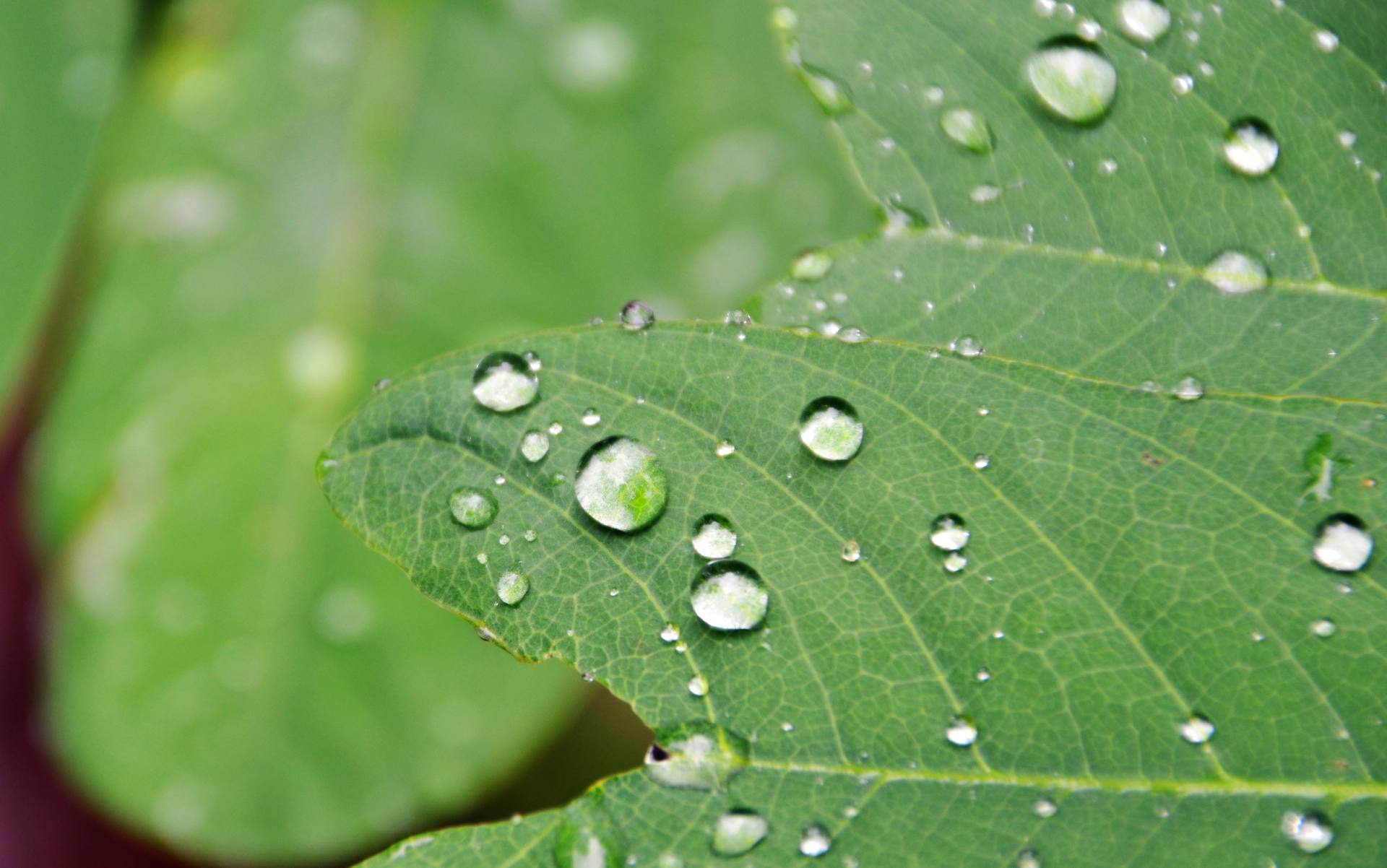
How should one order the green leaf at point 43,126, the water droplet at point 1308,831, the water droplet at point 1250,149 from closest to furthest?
the water droplet at point 1308,831 < the water droplet at point 1250,149 < the green leaf at point 43,126

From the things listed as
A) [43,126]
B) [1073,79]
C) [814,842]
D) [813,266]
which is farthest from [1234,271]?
[43,126]

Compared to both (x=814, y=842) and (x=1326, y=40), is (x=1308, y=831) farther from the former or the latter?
(x=1326, y=40)

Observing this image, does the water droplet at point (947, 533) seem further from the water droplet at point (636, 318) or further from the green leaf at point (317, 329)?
the green leaf at point (317, 329)

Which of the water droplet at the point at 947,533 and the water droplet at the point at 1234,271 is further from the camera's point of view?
the water droplet at the point at 1234,271

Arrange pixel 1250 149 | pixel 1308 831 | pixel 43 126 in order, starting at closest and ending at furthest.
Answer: pixel 1308 831, pixel 1250 149, pixel 43 126

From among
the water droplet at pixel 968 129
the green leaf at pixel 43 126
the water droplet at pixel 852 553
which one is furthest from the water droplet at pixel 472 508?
the green leaf at pixel 43 126

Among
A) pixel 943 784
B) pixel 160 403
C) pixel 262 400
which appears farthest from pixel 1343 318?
pixel 160 403

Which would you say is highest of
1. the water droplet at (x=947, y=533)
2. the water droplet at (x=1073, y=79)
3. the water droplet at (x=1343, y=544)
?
the water droplet at (x=1073, y=79)
